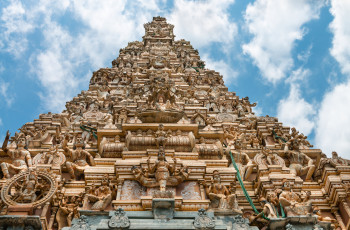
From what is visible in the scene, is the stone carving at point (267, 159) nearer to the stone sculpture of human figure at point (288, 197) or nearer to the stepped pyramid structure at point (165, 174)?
the stepped pyramid structure at point (165, 174)

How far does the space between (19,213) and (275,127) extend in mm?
9382

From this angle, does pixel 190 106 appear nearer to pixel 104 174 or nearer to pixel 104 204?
pixel 104 174

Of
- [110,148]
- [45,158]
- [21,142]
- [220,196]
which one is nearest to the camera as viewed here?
[220,196]

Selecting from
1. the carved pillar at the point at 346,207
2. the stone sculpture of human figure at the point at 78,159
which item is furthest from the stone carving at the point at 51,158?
the carved pillar at the point at 346,207

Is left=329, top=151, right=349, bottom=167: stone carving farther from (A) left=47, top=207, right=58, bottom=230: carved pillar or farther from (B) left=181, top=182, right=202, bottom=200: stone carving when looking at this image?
(A) left=47, top=207, right=58, bottom=230: carved pillar

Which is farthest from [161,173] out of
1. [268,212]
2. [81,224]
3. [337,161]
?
[337,161]

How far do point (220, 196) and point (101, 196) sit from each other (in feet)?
8.94

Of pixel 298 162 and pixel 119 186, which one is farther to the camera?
pixel 298 162

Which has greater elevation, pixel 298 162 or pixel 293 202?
pixel 298 162

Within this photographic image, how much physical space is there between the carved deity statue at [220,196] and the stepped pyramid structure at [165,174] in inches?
1.0

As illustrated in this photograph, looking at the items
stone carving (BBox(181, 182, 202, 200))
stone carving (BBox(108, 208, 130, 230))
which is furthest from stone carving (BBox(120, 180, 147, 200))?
stone carving (BBox(108, 208, 130, 230))

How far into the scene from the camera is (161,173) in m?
9.11

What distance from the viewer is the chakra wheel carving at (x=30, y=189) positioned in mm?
9203

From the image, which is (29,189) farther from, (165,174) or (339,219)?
(339,219)
